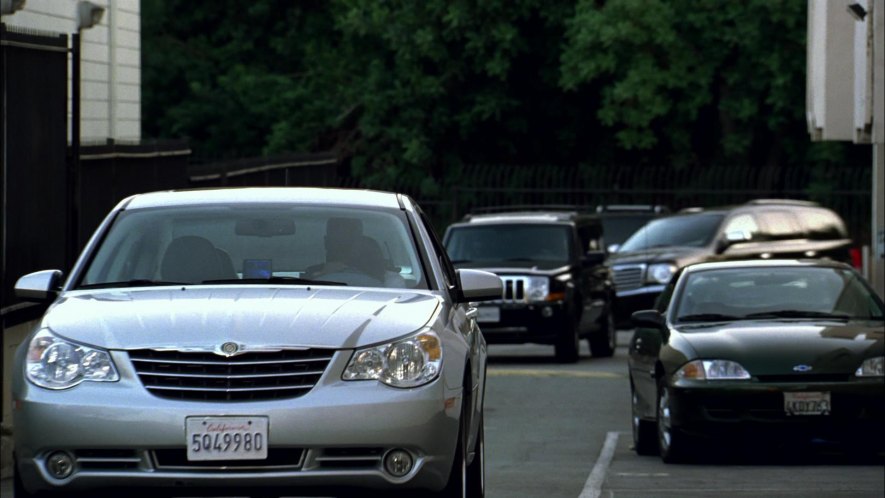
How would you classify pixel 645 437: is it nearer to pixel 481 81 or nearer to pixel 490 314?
pixel 490 314

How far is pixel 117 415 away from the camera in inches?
312

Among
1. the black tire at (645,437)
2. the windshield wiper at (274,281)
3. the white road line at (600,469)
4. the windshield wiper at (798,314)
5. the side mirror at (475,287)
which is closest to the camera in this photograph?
the windshield wiper at (274,281)

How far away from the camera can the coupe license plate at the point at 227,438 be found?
25.9ft

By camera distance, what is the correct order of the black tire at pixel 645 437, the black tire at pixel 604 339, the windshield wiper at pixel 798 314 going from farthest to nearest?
the black tire at pixel 604 339, the black tire at pixel 645 437, the windshield wiper at pixel 798 314

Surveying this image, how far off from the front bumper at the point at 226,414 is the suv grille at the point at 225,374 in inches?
1.9

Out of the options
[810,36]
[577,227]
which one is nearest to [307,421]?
[577,227]

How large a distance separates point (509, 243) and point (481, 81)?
2477cm

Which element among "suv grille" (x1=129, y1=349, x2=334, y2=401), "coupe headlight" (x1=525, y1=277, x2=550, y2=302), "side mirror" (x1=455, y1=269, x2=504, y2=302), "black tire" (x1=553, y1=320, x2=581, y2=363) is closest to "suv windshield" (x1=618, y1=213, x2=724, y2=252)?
"black tire" (x1=553, y1=320, x2=581, y2=363)

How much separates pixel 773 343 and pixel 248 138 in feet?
142

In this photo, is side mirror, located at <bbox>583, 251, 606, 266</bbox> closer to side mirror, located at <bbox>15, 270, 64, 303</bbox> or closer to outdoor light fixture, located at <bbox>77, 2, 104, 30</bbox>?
outdoor light fixture, located at <bbox>77, 2, 104, 30</bbox>

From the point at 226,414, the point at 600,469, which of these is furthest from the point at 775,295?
the point at 226,414

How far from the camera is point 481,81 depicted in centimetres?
5109

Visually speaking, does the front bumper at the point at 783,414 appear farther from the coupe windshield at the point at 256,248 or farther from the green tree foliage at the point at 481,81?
the green tree foliage at the point at 481,81

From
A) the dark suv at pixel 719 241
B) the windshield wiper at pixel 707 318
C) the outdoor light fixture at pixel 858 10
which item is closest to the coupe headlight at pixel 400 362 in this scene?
the windshield wiper at pixel 707 318
